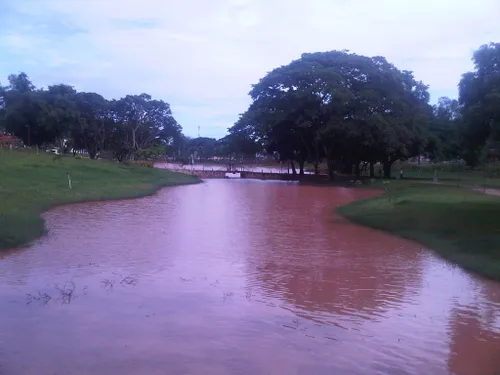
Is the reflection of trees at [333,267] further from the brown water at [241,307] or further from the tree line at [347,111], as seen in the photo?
the tree line at [347,111]

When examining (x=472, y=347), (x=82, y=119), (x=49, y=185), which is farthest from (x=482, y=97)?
(x=82, y=119)

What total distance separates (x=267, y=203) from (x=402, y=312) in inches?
799

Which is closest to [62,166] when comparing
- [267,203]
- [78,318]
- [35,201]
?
[35,201]

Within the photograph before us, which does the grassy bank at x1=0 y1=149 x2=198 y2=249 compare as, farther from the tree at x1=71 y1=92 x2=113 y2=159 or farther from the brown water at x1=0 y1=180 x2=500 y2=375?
the tree at x1=71 y1=92 x2=113 y2=159

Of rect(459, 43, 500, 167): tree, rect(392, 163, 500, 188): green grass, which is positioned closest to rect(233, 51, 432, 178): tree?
rect(392, 163, 500, 188): green grass

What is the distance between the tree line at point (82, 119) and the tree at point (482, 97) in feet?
147

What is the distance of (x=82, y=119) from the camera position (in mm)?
60094

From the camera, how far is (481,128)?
757 inches

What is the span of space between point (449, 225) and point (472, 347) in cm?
1017

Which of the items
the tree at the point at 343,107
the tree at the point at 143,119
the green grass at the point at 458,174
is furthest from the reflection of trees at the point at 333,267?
the tree at the point at 143,119

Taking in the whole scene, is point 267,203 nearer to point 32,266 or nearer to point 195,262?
point 195,262

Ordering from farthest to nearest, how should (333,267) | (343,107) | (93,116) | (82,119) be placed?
(93,116), (82,119), (343,107), (333,267)

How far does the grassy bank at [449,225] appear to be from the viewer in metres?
13.7

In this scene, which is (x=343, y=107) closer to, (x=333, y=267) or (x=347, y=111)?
(x=347, y=111)
